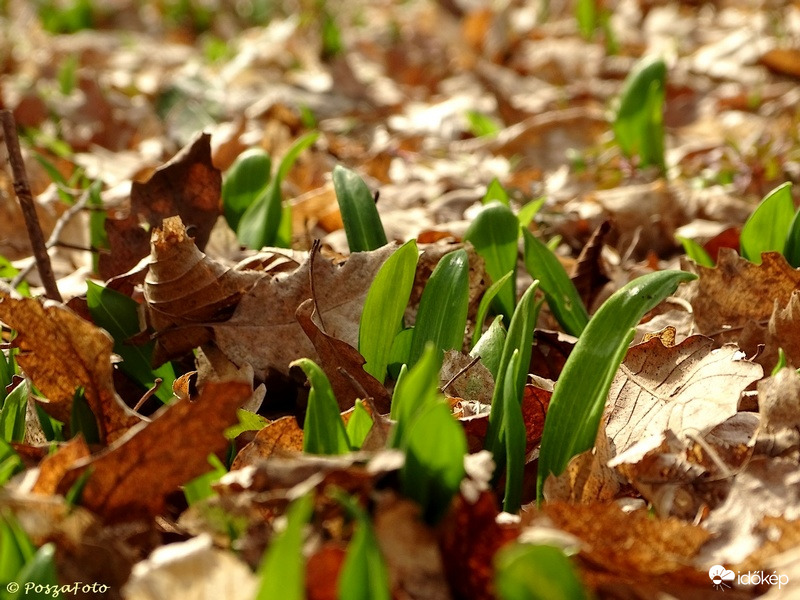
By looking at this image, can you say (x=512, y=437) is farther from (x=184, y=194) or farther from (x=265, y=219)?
(x=184, y=194)

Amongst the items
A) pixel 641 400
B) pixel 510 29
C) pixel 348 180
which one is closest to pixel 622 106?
pixel 348 180

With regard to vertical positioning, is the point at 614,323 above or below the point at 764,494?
above

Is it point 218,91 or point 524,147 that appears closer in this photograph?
point 524,147

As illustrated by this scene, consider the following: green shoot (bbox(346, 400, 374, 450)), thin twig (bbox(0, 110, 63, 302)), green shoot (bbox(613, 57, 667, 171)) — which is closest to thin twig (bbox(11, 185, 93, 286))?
thin twig (bbox(0, 110, 63, 302))

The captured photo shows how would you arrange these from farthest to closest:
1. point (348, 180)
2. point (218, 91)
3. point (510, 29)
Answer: point (510, 29)
point (218, 91)
point (348, 180)

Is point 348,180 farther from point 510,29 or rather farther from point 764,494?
point 510,29

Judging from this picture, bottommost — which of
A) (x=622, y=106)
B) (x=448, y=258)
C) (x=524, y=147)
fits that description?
(x=524, y=147)

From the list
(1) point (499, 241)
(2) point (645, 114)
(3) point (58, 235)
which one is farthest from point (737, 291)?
(3) point (58, 235)

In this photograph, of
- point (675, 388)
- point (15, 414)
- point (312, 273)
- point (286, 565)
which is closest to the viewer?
point (286, 565)
